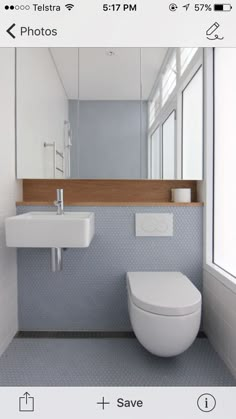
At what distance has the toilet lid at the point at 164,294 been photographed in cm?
115

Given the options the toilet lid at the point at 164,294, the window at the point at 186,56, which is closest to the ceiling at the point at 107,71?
the window at the point at 186,56

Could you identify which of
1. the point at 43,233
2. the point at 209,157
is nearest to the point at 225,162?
the point at 209,157

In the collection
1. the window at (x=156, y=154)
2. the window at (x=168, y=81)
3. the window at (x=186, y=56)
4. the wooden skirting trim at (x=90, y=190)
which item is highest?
the window at (x=186, y=56)

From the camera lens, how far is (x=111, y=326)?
1703 mm

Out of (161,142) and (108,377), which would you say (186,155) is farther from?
(108,377)

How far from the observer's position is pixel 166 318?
114cm

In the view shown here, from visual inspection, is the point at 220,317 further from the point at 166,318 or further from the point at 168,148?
the point at 168,148

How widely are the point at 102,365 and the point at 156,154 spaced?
46.1 inches

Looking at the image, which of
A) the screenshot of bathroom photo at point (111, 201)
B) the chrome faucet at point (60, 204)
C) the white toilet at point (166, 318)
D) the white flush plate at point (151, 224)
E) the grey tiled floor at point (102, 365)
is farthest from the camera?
the white flush plate at point (151, 224)

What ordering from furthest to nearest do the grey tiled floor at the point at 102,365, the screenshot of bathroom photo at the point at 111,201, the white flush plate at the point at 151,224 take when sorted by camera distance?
the white flush plate at the point at 151,224
the screenshot of bathroom photo at the point at 111,201
the grey tiled floor at the point at 102,365

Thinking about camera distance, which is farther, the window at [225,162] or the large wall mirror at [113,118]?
the large wall mirror at [113,118]

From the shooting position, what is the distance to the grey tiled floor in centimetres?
124
